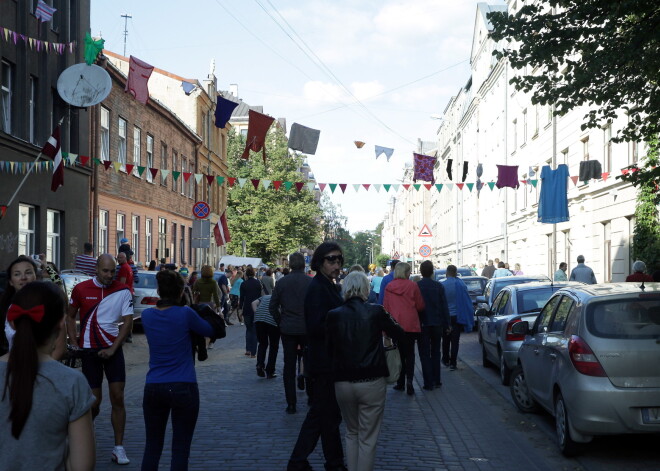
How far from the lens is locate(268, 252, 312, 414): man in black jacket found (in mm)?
9445

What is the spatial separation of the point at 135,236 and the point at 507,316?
73.0 ft

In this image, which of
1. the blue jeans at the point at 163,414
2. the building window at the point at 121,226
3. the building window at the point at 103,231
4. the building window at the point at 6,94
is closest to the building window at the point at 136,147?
the building window at the point at 121,226

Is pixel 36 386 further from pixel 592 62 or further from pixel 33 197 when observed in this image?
pixel 33 197

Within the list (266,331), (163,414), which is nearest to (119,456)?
(163,414)

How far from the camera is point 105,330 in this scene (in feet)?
23.1

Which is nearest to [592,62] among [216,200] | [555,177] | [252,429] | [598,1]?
[598,1]

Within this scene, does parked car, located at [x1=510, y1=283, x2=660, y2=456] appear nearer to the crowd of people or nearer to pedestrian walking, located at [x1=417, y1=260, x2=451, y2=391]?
the crowd of people

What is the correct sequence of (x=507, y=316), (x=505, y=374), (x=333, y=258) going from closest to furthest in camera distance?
(x=333, y=258)
(x=505, y=374)
(x=507, y=316)

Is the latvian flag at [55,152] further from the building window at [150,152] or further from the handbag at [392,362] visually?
the handbag at [392,362]

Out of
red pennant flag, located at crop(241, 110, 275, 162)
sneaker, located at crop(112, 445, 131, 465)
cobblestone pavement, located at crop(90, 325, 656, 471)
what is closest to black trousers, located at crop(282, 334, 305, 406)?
cobblestone pavement, located at crop(90, 325, 656, 471)

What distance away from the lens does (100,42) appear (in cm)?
2033

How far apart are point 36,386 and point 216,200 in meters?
49.1

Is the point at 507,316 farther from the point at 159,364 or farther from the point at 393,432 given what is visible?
the point at 159,364

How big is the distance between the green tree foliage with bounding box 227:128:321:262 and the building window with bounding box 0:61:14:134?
38.7m
